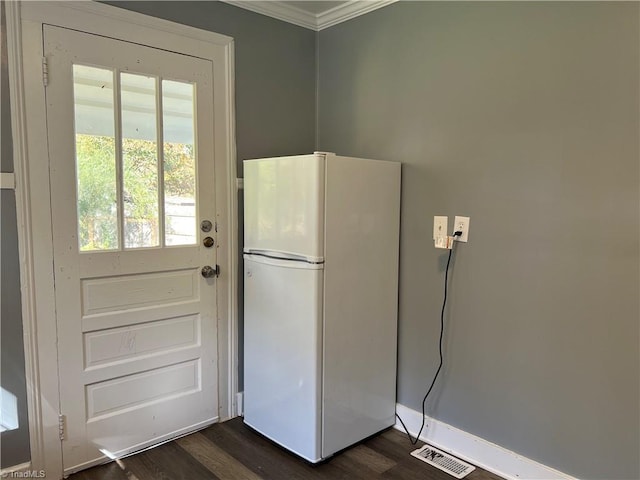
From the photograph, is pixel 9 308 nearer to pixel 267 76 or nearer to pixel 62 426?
pixel 62 426

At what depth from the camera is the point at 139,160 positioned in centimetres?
229

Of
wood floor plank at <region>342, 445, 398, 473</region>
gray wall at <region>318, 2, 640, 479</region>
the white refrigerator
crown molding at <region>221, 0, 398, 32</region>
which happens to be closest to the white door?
the white refrigerator

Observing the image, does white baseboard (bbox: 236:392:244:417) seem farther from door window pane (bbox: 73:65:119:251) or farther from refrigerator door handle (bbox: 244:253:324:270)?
door window pane (bbox: 73:65:119:251)

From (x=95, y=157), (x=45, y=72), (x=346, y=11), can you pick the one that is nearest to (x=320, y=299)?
(x=95, y=157)

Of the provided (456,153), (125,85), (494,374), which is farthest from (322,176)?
(494,374)

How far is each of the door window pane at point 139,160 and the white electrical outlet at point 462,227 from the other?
1.52 metres

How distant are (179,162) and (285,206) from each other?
0.62 metres

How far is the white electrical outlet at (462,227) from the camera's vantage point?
7.46ft

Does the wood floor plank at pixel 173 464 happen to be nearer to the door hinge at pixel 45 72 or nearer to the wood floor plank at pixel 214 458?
the wood floor plank at pixel 214 458

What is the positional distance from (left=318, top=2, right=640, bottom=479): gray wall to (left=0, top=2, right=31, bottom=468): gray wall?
1.79 metres

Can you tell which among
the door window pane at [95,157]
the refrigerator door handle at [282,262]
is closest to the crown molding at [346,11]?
the door window pane at [95,157]

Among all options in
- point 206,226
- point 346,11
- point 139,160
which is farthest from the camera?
point 346,11

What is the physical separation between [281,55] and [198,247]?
1273 millimetres

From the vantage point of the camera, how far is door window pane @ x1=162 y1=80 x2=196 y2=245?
2.38 m
